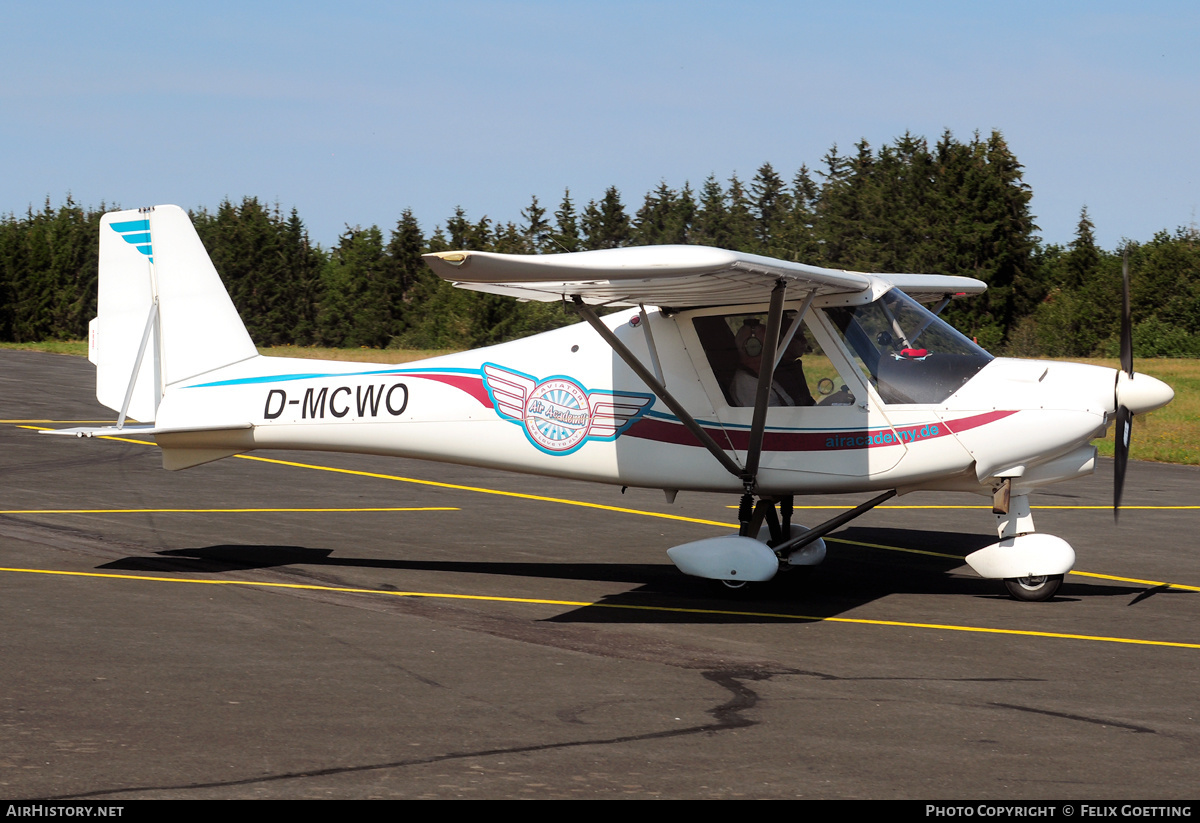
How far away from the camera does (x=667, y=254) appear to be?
8008mm

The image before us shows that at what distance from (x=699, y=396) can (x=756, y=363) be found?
0.55 meters

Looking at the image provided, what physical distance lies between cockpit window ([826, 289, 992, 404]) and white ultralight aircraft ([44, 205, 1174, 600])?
0.05 ft

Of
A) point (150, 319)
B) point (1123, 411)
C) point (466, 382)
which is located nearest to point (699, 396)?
point (466, 382)

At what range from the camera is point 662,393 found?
9.64m

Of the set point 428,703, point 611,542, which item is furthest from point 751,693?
point 611,542

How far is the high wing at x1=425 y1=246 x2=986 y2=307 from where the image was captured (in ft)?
24.3

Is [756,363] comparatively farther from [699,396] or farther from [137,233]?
[137,233]

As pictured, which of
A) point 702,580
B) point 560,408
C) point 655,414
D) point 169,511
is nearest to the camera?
point 655,414

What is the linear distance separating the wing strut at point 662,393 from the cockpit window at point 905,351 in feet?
4.40

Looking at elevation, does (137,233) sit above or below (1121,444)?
above

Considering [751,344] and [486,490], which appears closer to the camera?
[751,344]

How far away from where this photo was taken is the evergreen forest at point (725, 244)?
72.0 m
